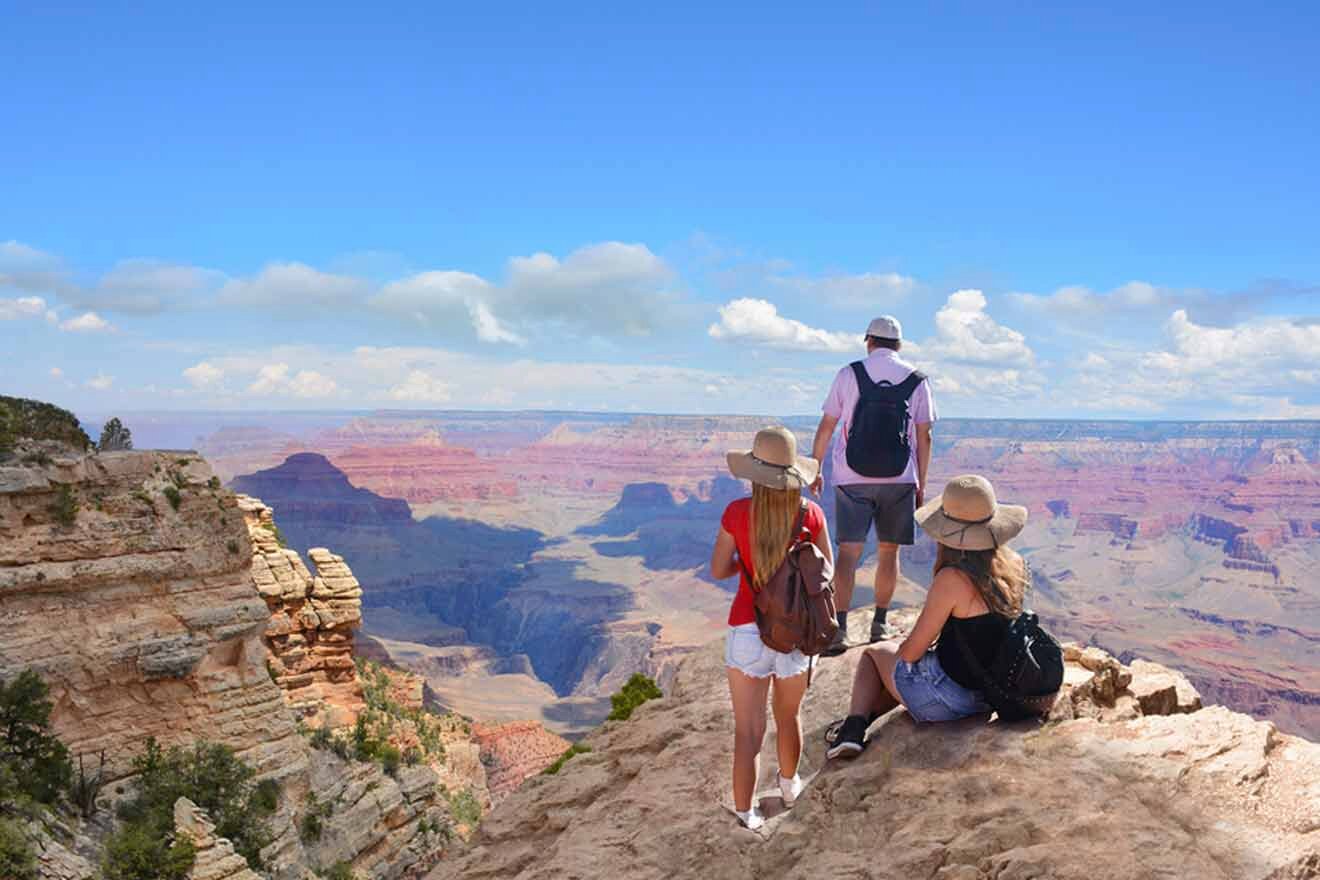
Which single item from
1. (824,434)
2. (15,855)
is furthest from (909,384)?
(15,855)

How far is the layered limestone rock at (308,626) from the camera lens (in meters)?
21.0

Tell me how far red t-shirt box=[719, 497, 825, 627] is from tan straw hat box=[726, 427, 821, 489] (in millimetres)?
180

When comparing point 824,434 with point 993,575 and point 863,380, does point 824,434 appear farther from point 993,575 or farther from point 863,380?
point 993,575

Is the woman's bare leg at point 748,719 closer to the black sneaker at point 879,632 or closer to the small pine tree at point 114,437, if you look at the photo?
the black sneaker at point 879,632

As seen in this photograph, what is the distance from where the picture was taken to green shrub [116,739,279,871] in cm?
1385

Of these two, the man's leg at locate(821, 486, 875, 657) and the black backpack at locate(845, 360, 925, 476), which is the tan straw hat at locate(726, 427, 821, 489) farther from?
the man's leg at locate(821, 486, 875, 657)

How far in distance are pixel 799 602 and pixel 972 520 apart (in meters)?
1.27

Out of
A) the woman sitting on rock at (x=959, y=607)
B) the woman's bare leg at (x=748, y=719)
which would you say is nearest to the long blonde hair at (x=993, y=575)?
the woman sitting on rock at (x=959, y=607)

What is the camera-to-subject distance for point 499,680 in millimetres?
114375

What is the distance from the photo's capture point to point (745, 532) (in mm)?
5426

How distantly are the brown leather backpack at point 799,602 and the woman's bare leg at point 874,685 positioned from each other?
2.34ft

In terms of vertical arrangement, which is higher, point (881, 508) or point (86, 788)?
point (881, 508)

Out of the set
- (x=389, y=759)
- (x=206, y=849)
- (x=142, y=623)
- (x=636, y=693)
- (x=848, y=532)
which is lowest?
(x=389, y=759)

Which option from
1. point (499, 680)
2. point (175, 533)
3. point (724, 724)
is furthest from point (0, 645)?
point (499, 680)
